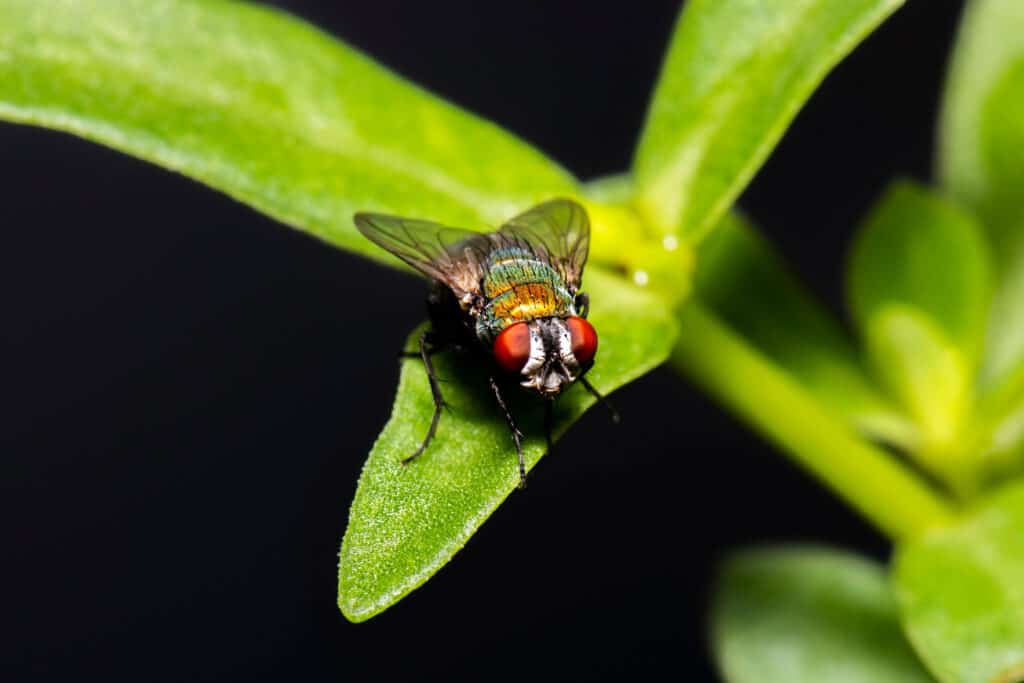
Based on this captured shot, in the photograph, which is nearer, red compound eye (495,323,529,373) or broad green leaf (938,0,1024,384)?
red compound eye (495,323,529,373)

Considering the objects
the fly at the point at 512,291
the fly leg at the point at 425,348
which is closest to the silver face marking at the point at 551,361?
the fly at the point at 512,291

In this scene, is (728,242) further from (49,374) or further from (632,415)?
(49,374)

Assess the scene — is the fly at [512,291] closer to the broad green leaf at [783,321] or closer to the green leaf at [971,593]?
the broad green leaf at [783,321]

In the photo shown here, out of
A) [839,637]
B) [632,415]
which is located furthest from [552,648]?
[839,637]

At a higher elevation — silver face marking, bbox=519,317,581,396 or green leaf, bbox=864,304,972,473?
green leaf, bbox=864,304,972,473

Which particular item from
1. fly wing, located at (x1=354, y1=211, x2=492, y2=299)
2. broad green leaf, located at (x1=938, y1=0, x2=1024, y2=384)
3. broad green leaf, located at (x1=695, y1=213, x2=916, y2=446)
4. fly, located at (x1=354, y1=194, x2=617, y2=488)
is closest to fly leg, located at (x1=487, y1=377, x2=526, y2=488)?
fly, located at (x1=354, y1=194, x2=617, y2=488)

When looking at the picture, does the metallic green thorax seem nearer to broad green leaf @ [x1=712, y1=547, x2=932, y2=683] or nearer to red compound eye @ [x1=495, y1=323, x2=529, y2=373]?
red compound eye @ [x1=495, y1=323, x2=529, y2=373]
